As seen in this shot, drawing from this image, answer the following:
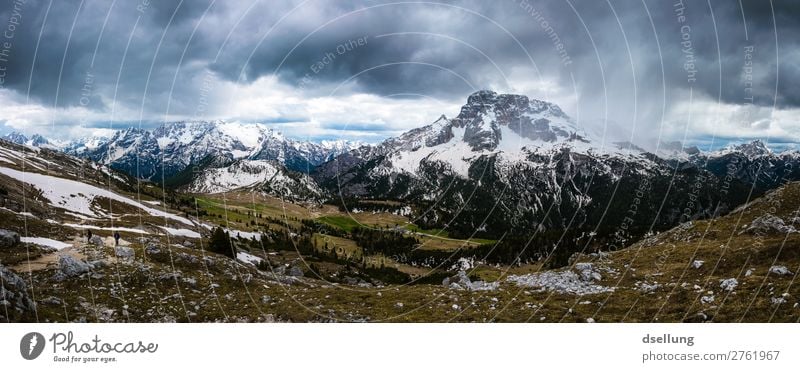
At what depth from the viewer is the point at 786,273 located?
21.5 metres

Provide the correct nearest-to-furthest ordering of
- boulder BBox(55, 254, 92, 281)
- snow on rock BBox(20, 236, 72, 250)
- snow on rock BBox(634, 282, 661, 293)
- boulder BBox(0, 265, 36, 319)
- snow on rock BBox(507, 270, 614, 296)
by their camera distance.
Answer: boulder BBox(0, 265, 36, 319)
snow on rock BBox(634, 282, 661, 293)
snow on rock BBox(507, 270, 614, 296)
boulder BBox(55, 254, 92, 281)
snow on rock BBox(20, 236, 72, 250)

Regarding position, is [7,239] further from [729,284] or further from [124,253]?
[729,284]

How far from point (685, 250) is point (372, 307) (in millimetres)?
22841

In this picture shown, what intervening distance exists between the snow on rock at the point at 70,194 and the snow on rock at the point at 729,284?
79150mm

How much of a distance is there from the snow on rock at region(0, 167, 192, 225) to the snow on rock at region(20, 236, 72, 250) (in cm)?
3424

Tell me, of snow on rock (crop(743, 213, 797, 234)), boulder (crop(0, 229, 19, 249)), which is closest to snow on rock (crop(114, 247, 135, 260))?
boulder (crop(0, 229, 19, 249))

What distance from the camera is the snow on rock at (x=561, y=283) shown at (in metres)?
25.7

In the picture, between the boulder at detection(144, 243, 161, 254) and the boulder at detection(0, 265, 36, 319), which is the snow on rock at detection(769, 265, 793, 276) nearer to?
the boulder at detection(0, 265, 36, 319)

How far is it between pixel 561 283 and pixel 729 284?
8359 millimetres

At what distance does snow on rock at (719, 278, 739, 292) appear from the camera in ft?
70.7

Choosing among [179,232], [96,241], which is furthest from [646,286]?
Result: [179,232]
